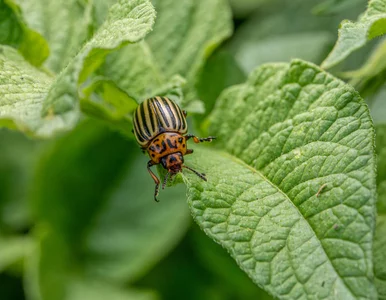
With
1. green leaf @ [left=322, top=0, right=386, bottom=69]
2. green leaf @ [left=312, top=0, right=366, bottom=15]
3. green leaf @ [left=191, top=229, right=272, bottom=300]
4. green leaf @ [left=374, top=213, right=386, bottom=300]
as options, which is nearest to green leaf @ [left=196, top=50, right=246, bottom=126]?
green leaf @ [left=312, top=0, right=366, bottom=15]

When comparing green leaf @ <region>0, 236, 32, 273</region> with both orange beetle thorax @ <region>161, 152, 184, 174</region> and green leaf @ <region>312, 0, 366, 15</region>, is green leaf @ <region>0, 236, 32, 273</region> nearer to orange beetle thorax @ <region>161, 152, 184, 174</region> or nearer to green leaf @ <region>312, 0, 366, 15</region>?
orange beetle thorax @ <region>161, 152, 184, 174</region>

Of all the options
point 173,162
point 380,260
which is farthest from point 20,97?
point 380,260

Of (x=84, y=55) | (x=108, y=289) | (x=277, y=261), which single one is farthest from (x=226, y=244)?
(x=108, y=289)

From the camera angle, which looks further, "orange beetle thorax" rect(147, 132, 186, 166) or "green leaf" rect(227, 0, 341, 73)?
"green leaf" rect(227, 0, 341, 73)

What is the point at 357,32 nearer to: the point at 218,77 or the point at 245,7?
the point at 218,77

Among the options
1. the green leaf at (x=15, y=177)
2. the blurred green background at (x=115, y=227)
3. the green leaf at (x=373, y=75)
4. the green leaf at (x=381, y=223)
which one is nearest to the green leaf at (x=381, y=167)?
the green leaf at (x=381, y=223)

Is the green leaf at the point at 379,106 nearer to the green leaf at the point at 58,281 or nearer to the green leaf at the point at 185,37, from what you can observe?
the green leaf at the point at 185,37

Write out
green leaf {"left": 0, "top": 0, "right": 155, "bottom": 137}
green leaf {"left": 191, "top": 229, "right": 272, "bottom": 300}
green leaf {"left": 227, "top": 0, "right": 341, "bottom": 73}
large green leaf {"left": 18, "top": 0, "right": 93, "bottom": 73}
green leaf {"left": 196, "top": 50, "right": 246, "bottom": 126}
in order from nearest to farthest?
1. green leaf {"left": 0, "top": 0, "right": 155, "bottom": 137}
2. large green leaf {"left": 18, "top": 0, "right": 93, "bottom": 73}
3. green leaf {"left": 196, "top": 50, "right": 246, "bottom": 126}
4. green leaf {"left": 191, "top": 229, "right": 272, "bottom": 300}
5. green leaf {"left": 227, "top": 0, "right": 341, "bottom": 73}

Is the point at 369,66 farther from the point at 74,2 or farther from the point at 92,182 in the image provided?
the point at 92,182
